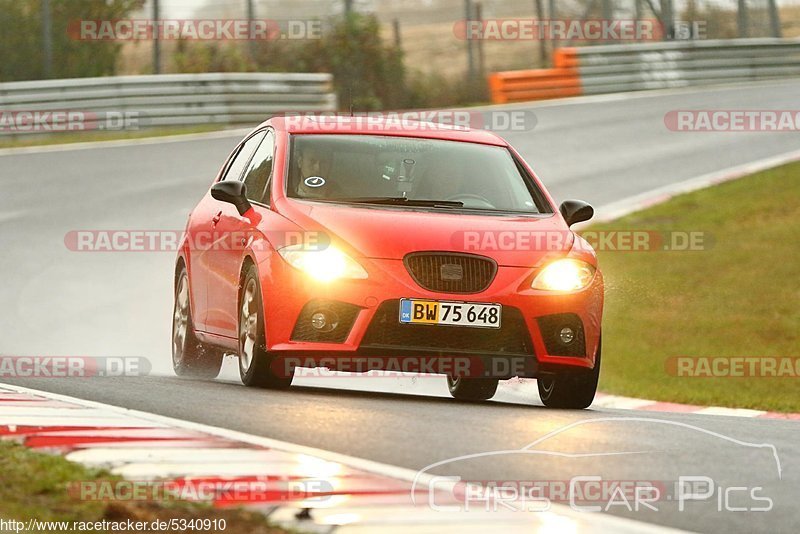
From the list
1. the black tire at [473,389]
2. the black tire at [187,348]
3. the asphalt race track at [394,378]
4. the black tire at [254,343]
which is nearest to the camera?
the asphalt race track at [394,378]

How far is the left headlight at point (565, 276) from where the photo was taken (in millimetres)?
8664

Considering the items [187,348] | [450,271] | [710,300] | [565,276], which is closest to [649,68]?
[710,300]

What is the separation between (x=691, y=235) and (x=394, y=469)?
40.4 feet

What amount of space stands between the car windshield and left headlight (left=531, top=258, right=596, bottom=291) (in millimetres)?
700

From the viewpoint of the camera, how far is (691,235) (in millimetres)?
17797

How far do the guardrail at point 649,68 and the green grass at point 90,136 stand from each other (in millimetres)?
6720

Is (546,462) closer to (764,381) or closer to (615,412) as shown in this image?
(615,412)

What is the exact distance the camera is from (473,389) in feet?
34.9

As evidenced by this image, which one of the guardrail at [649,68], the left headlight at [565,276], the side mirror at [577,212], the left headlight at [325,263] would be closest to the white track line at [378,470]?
the left headlight at [325,263]

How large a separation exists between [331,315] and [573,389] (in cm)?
157

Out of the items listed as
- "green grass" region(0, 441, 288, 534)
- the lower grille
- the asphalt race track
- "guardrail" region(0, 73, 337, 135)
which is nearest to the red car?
the lower grille

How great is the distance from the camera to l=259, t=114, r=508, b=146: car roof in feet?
31.8

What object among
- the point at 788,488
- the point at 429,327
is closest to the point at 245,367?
the point at 429,327

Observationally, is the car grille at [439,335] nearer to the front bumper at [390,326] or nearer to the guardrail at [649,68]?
the front bumper at [390,326]
